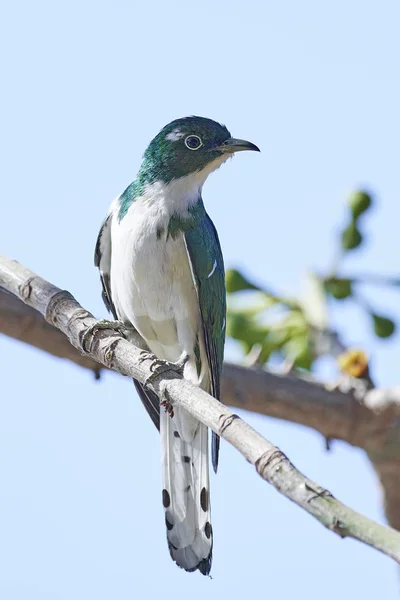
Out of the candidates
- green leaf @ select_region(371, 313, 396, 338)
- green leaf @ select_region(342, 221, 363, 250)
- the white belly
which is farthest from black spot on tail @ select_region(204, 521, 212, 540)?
green leaf @ select_region(342, 221, 363, 250)

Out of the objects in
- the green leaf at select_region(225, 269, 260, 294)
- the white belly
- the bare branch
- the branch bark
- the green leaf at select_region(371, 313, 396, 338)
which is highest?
the green leaf at select_region(371, 313, 396, 338)

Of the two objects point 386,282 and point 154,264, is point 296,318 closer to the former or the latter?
point 386,282

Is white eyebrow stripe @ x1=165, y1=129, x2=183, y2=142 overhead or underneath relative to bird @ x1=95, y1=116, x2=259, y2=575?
overhead

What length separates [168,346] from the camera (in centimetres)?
647

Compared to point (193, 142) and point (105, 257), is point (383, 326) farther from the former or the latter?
point (105, 257)

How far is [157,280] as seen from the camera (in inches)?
245

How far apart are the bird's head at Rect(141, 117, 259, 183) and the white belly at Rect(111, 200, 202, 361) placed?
0.52 m

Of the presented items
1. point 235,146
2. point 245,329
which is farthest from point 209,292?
point 235,146

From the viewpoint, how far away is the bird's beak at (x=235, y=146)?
22.2 ft

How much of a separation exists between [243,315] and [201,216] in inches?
31.3

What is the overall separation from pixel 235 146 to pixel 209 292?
1.15 metres

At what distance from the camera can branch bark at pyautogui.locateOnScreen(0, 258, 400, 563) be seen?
112 inches

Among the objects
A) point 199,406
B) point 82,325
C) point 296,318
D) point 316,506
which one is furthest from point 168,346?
point 316,506

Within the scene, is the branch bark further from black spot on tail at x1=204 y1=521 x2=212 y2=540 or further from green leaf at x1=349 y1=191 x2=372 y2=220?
green leaf at x1=349 y1=191 x2=372 y2=220
